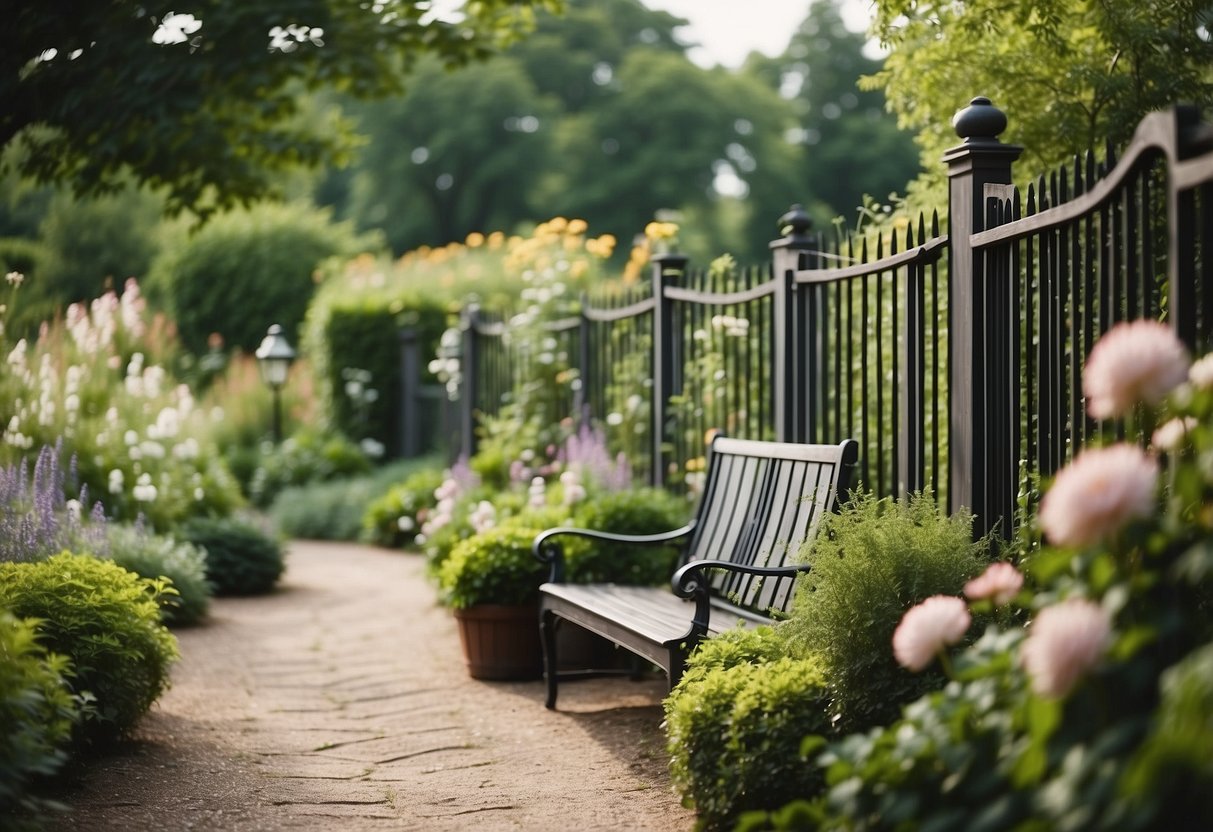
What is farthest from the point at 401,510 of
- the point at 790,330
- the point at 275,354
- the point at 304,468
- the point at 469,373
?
the point at 790,330

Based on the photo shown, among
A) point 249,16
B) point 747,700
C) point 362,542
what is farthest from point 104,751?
point 362,542

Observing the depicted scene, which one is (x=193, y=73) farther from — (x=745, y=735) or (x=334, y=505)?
(x=334, y=505)

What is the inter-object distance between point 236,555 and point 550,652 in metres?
4.17

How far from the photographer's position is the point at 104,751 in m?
4.59

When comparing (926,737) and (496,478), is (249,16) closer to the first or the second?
(496,478)

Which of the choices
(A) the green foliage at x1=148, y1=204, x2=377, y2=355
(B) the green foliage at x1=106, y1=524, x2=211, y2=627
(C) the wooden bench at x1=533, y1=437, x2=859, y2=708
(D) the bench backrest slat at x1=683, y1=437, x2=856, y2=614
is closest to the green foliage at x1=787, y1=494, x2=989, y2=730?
(C) the wooden bench at x1=533, y1=437, x2=859, y2=708

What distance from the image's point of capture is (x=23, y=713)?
305cm

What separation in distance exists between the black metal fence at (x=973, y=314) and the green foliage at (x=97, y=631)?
2.73m

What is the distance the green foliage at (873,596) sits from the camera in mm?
3473

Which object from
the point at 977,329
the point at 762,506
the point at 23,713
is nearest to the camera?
the point at 23,713

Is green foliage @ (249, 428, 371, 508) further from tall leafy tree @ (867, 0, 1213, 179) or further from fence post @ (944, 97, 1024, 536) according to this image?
fence post @ (944, 97, 1024, 536)

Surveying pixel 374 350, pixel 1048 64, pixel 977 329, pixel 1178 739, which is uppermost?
pixel 1048 64

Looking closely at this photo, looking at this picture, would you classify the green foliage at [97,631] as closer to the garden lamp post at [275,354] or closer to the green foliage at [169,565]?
the green foliage at [169,565]

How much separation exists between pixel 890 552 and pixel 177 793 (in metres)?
2.42
